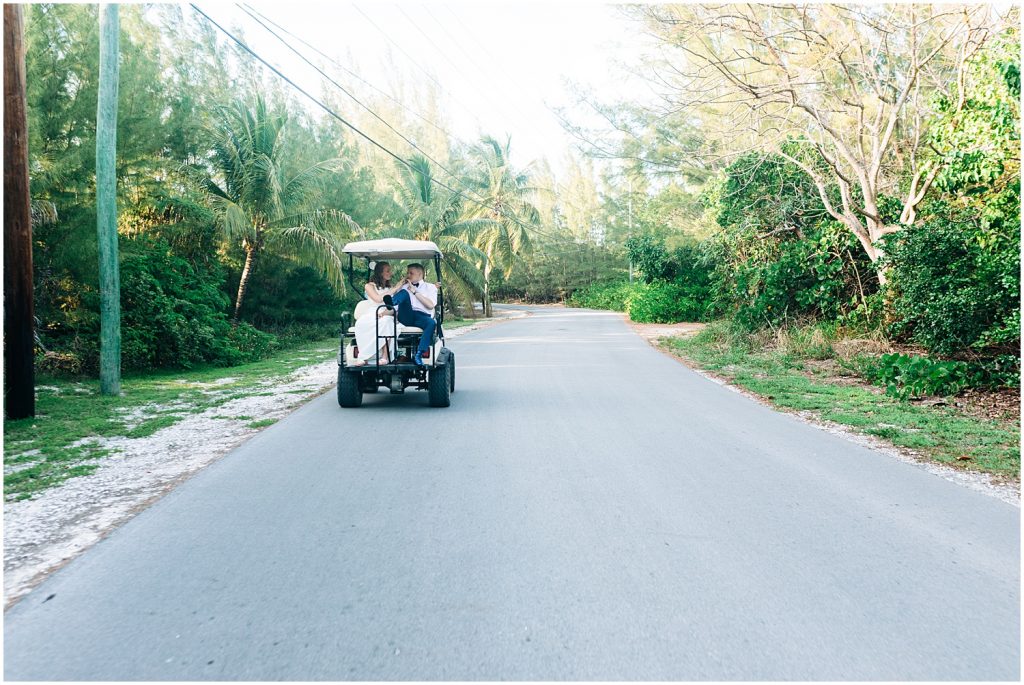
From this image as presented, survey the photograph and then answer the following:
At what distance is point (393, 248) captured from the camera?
36.0 ft

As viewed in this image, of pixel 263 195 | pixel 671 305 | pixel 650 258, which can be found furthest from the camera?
pixel 671 305

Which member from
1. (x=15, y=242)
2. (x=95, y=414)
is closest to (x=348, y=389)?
(x=95, y=414)

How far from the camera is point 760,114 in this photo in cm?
1495

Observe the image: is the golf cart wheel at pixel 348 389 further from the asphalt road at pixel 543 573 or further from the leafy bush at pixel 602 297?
the leafy bush at pixel 602 297

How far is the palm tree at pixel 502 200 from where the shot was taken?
136 feet

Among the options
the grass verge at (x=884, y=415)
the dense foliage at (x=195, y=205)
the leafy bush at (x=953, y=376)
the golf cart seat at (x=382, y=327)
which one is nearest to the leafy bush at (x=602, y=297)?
the dense foliage at (x=195, y=205)

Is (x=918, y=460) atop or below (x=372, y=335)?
below

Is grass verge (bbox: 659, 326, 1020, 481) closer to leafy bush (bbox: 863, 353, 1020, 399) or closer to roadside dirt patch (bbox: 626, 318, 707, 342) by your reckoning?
leafy bush (bbox: 863, 353, 1020, 399)

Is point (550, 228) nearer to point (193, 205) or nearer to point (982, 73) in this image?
point (193, 205)

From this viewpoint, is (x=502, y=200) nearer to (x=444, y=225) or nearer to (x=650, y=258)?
(x=444, y=225)

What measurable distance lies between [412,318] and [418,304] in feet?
1.09

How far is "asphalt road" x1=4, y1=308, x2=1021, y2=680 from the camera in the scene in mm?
3258

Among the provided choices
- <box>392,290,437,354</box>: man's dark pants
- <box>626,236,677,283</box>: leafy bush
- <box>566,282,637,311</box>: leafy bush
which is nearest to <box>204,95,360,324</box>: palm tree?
<box>392,290,437,354</box>: man's dark pants

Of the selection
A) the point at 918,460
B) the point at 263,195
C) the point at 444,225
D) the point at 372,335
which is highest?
the point at 444,225
